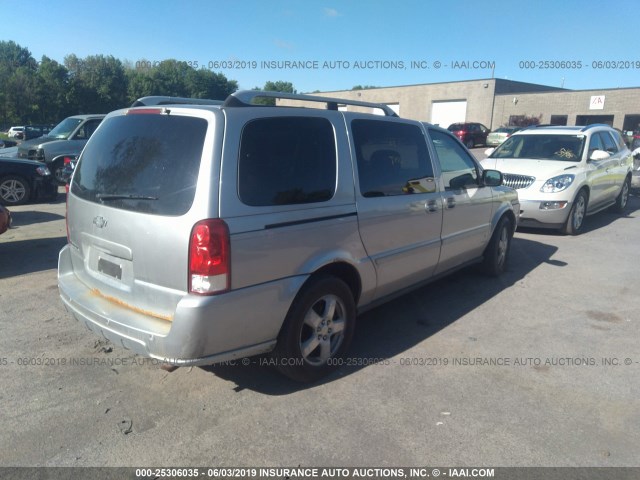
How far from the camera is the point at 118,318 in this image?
9.87 feet

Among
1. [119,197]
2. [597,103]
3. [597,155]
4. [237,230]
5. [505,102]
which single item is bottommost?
[237,230]

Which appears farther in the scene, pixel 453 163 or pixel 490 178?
pixel 490 178

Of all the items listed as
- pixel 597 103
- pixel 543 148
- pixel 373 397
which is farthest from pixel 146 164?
pixel 597 103

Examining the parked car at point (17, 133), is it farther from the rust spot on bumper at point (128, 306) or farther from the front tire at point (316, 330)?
the front tire at point (316, 330)

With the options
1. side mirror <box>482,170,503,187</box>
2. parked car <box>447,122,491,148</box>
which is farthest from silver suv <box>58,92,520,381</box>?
parked car <box>447,122,491,148</box>

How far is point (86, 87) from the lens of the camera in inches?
2290

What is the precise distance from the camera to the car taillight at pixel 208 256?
8.82ft

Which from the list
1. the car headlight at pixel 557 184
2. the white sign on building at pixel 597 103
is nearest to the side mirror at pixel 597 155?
the car headlight at pixel 557 184

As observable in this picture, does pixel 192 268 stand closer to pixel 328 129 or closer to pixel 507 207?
pixel 328 129

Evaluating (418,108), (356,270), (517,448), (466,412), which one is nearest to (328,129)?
(356,270)

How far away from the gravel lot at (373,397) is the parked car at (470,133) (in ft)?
90.5

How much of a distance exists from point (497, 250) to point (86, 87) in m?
63.4

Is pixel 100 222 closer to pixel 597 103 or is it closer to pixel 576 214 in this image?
pixel 576 214

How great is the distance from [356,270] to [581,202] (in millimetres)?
6569
